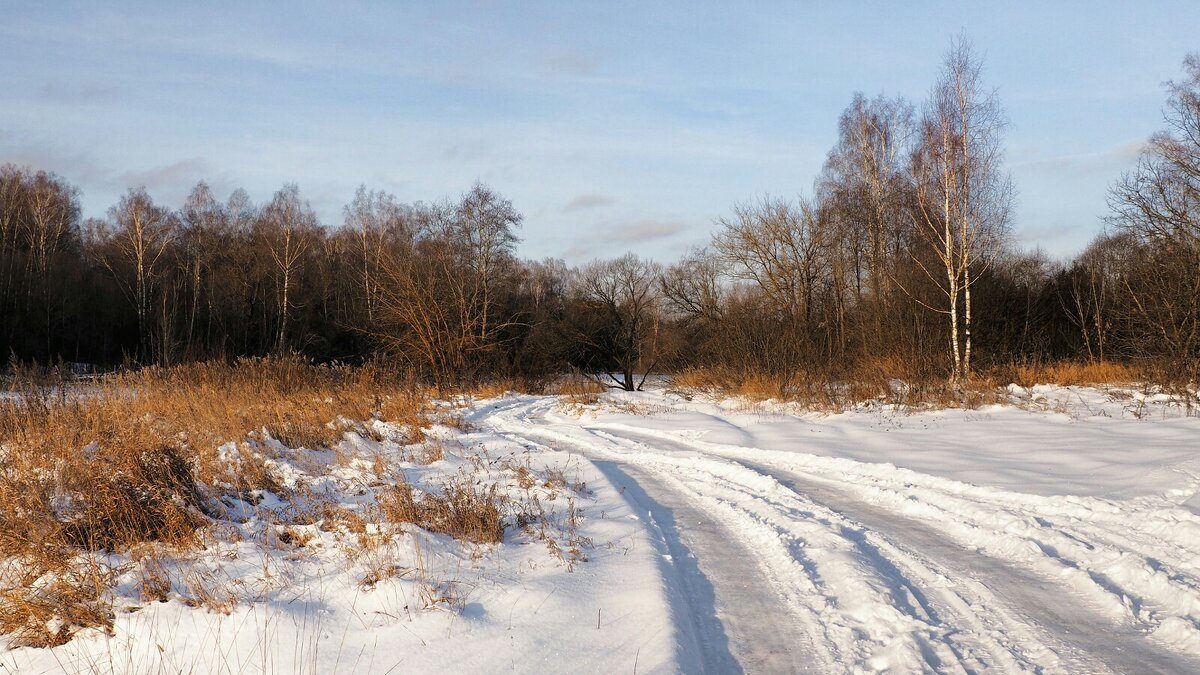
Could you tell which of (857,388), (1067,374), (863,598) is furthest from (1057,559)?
(1067,374)

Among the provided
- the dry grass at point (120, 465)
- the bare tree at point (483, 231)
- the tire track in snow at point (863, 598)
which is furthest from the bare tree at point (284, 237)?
the tire track in snow at point (863, 598)

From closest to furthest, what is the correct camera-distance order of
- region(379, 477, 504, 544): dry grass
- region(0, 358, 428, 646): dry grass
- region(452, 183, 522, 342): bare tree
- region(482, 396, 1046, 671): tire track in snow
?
region(482, 396, 1046, 671): tire track in snow → region(0, 358, 428, 646): dry grass → region(379, 477, 504, 544): dry grass → region(452, 183, 522, 342): bare tree

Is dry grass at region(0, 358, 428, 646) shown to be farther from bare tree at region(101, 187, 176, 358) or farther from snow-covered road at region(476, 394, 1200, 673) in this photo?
bare tree at region(101, 187, 176, 358)

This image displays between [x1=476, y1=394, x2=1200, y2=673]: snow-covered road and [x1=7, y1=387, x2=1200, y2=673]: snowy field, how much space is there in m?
0.02

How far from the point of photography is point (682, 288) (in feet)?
115

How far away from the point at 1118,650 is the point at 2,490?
812 cm

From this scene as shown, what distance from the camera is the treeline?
62.1ft

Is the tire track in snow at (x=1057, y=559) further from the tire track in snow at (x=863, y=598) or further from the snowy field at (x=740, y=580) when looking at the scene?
the tire track in snow at (x=863, y=598)

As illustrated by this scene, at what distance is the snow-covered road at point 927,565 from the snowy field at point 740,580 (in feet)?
0.06

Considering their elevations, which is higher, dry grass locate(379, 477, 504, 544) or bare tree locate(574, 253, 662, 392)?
bare tree locate(574, 253, 662, 392)

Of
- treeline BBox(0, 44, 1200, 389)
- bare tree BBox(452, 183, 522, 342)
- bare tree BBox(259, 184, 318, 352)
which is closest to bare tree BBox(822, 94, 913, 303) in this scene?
treeline BBox(0, 44, 1200, 389)

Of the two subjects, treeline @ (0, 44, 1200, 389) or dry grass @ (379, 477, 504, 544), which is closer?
dry grass @ (379, 477, 504, 544)

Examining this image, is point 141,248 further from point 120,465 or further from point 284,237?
point 120,465

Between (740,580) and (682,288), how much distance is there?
3045 cm
